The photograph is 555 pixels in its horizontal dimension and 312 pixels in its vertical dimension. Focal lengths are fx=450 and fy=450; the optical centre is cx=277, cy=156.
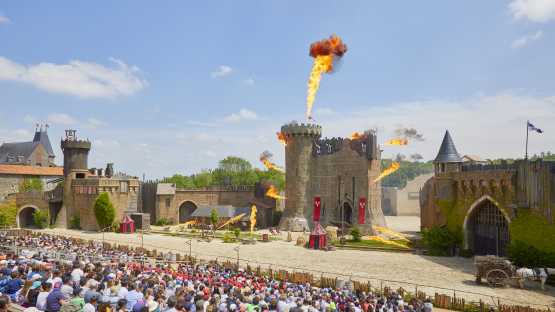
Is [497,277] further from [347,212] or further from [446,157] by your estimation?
[347,212]

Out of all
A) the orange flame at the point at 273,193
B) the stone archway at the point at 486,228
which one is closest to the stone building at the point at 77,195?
the orange flame at the point at 273,193

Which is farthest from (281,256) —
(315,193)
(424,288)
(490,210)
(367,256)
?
(315,193)

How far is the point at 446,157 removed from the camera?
45188 mm

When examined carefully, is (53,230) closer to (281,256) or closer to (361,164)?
(281,256)

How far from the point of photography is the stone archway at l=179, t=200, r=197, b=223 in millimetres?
67856

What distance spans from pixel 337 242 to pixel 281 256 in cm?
996

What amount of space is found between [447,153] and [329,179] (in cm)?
1600

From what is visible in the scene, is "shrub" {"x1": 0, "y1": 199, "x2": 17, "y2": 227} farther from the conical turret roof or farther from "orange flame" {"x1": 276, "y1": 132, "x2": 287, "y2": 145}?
the conical turret roof

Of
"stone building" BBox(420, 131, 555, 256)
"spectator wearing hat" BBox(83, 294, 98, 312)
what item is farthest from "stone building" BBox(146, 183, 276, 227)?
"spectator wearing hat" BBox(83, 294, 98, 312)

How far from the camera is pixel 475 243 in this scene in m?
38.1

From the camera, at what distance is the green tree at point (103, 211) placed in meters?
55.9

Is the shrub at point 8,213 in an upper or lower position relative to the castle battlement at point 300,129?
lower

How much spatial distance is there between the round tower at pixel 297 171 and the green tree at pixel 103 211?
21.4 m

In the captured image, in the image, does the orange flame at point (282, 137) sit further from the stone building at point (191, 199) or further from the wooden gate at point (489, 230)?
the wooden gate at point (489, 230)
